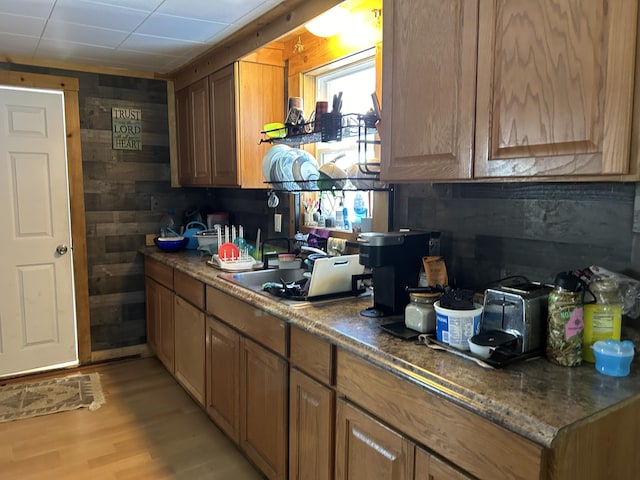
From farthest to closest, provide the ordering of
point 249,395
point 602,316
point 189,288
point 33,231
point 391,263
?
point 33,231
point 189,288
point 249,395
point 391,263
point 602,316

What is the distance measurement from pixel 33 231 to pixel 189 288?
1.48 meters

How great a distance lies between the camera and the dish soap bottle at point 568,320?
1.25 meters

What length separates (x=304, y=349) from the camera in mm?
1767

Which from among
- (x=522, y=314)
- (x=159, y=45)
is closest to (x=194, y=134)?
(x=159, y=45)

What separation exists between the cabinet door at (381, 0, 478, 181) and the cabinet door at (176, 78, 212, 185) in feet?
5.99

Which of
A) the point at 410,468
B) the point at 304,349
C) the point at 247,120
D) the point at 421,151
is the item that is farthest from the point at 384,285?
the point at 247,120

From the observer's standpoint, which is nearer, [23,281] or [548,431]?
[548,431]

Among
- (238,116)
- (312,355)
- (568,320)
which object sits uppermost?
(238,116)

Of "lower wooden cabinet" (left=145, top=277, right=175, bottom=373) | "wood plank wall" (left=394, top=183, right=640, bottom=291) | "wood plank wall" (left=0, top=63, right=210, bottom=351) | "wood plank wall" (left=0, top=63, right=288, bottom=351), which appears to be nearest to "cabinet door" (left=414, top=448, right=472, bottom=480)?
"wood plank wall" (left=394, top=183, right=640, bottom=291)

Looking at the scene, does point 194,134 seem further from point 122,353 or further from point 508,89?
point 508,89

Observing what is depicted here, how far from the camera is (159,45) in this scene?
116 inches

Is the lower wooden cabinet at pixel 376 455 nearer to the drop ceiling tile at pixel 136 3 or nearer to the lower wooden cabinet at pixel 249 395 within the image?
the lower wooden cabinet at pixel 249 395

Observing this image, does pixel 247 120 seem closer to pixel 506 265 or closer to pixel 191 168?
pixel 191 168

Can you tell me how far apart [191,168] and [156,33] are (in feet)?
3.51
